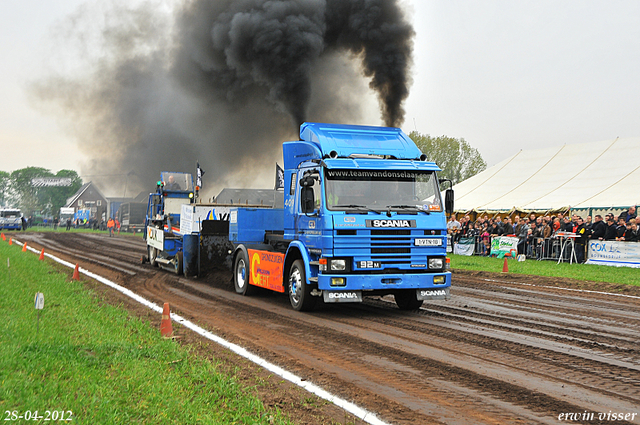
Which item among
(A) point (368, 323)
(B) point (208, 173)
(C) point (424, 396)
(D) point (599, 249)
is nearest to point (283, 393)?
(C) point (424, 396)

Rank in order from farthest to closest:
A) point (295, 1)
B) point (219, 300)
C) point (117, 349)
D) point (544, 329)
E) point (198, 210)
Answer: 1. point (295, 1)
2. point (198, 210)
3. point (219, 300)
4. point (544, 329)
5. point (117, 349)

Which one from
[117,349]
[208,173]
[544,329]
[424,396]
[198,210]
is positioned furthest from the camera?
[208,173]

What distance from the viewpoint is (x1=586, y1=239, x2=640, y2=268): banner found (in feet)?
60.1

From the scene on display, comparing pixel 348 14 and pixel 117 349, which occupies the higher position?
pixel 348 14

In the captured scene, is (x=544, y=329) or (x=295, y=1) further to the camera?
(x=295, y=1)

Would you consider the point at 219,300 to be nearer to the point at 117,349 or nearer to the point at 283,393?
the point at 117,349

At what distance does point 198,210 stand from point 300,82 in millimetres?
5789

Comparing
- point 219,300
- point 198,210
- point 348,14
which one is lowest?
point 219,300

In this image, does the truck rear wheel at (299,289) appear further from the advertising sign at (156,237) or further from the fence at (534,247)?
the fence at (534,247)

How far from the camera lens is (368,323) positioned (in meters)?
9.06

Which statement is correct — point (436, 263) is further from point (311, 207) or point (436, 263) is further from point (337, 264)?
point (311, 207)

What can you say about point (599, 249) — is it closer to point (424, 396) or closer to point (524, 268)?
point (524, 268)

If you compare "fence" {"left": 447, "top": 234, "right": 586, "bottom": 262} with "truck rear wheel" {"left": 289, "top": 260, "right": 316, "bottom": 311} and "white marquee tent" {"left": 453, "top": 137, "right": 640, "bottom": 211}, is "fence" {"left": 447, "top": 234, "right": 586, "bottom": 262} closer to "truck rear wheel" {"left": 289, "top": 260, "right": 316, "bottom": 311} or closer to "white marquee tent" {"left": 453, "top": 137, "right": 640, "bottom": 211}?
"white marquee tent" {"left": 453, "top": 137, "right": 640, "bottom": 211}

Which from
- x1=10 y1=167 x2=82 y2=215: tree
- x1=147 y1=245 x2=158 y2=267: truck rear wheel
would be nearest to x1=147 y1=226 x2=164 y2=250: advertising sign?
x1=147 y1=245 x2=158 y2=267: truck rear wheel
